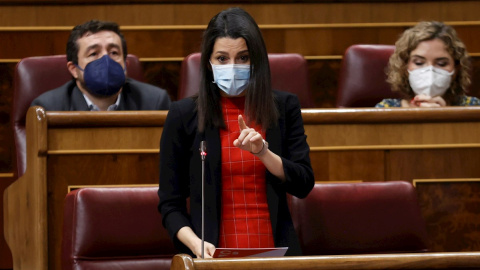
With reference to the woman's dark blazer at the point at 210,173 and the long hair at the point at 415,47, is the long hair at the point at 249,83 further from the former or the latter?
the long hair at the point at 415,47

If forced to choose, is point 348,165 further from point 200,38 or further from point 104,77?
point 200,38

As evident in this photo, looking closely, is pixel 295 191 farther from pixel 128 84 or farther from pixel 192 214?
pixel 128 84

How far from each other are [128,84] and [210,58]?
0.32 m

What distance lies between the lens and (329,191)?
2.25 feet

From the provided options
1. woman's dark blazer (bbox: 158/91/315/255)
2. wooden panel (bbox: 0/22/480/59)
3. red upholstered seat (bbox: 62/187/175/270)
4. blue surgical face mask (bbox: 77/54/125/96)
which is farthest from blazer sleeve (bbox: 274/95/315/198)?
wooden panel (bbox: 0/22/480/59)

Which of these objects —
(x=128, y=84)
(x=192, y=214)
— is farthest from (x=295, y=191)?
(x=128, y=84)

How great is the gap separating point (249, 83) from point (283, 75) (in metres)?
0.40

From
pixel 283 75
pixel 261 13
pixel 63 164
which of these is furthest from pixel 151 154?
pixel 261 13

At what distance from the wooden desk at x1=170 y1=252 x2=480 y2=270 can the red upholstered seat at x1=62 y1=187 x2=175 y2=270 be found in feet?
0.76

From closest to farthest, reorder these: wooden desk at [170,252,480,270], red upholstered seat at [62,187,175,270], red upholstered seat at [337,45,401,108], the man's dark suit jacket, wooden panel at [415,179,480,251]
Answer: wooden desk at [170,252,480,270]
red upholstered seat at [62,187,175,270]
wooden panel at [415,179,480,251]
the man's dark suit jacket
red upholstered seat at [337,45,401,108]

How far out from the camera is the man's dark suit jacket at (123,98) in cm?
87

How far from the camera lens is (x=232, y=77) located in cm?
58

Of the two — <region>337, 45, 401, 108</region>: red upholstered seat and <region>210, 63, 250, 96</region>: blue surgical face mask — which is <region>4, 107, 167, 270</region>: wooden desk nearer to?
<region>210, 63, 250, 96</region>: blue surgical face mask

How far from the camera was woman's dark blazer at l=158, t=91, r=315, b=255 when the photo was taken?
1.88 feet
